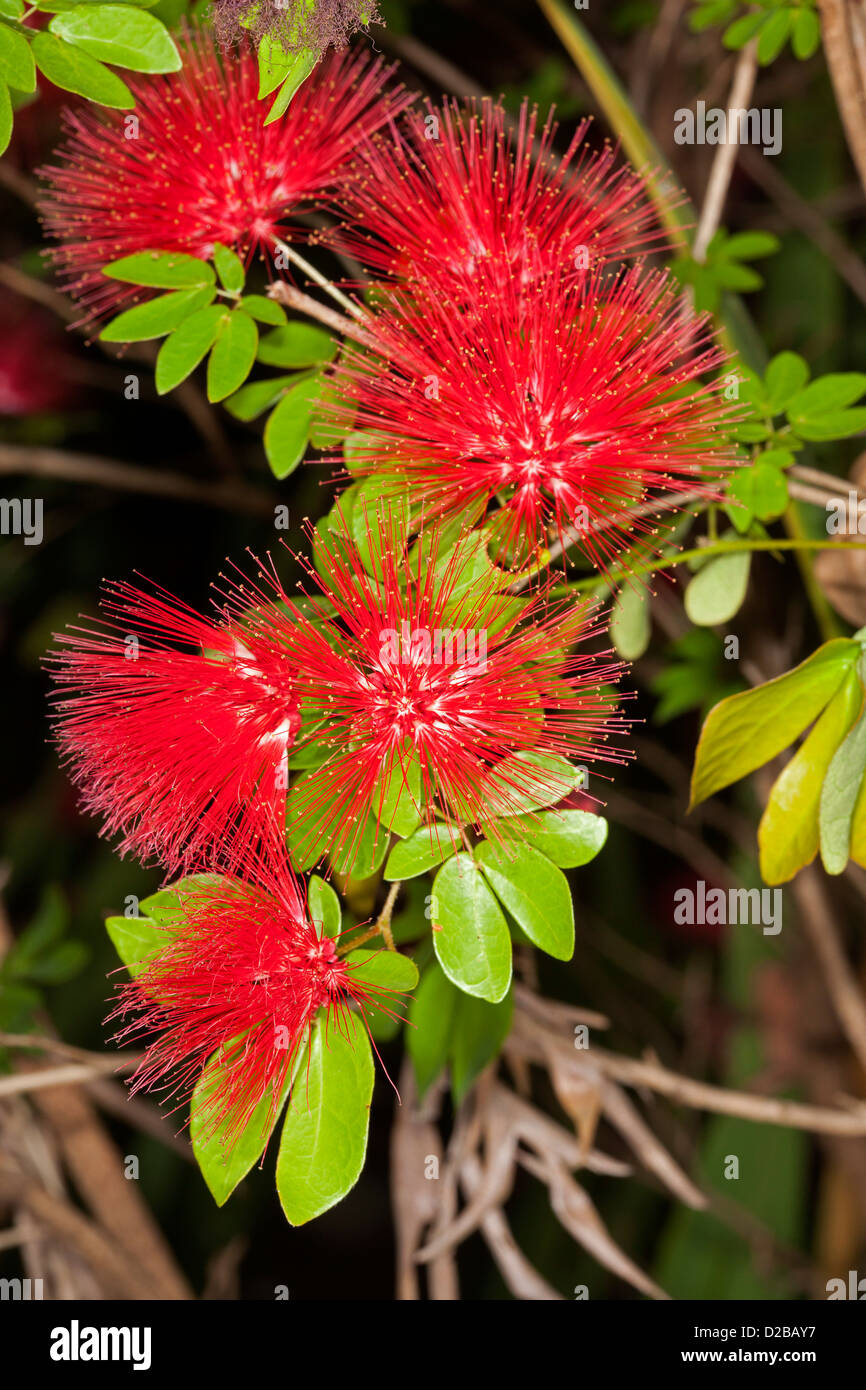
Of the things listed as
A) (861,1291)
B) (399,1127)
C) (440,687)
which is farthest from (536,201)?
(861,1291)

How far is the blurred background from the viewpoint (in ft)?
5.04

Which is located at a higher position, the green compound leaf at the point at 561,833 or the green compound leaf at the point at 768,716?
the green compound leaf at the point at 768,716

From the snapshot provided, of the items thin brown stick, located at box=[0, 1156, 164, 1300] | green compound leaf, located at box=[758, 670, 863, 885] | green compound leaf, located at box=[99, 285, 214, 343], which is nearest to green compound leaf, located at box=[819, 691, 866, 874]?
green compound leaf, located at box=[758, 670, 863, 885]

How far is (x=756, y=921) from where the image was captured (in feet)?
5.88

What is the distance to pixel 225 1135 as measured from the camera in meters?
0.66

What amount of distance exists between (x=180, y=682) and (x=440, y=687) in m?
0.16

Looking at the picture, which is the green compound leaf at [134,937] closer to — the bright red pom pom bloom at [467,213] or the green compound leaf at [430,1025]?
the green compound leaf at [430,1025]

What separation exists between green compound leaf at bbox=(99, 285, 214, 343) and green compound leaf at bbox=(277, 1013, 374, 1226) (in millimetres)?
447

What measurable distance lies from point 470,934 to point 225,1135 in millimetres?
189

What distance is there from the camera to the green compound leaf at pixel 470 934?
629 mm

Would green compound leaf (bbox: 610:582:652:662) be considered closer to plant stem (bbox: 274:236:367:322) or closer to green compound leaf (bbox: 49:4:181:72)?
plant stem (bbox: 274:236:367:322)

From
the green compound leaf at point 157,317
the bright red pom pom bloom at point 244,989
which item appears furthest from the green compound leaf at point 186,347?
the bright red pom pom bloom at point 244,989

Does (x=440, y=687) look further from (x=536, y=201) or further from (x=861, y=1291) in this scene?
(x=861, y=1291)

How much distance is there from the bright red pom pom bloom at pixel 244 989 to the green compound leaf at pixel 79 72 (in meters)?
0.46
